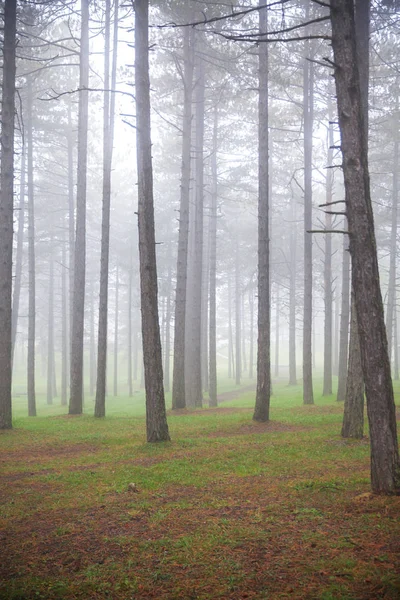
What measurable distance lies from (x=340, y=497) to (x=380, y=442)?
932mm

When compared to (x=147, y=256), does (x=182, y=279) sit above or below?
above

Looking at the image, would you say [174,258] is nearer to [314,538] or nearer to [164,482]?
[164,482]

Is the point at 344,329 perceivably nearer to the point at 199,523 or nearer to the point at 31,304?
the point at 31,304

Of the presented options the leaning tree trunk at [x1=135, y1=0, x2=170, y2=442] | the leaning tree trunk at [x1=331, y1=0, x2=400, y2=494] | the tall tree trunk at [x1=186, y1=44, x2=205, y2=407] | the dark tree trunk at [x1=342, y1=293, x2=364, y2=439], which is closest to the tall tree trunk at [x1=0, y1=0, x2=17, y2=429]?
the leaning tree trunk at [x1=135, y1=0, x2=170, y2=442]

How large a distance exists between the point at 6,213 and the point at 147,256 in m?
5.50

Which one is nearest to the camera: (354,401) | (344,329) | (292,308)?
(354,401)

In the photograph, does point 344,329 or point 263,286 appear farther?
point 344,329

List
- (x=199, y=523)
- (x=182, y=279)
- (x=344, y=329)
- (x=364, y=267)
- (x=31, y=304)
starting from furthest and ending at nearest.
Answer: (x=31, y=304)
(x=344, y=329)
(x=182, y=279)
(x=364, y=267)
(x=199, y=523)

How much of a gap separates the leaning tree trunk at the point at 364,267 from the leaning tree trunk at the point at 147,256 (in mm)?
5033

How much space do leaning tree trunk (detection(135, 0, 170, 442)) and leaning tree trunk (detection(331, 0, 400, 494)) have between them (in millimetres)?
5033

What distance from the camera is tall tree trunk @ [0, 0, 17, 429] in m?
13.0

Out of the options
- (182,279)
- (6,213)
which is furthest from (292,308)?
(6,213)

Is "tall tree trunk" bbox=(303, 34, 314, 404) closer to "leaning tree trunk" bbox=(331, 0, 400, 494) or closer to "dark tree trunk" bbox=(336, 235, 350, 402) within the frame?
"dark tree trunk" bbox=(336, 235, 350, 402)

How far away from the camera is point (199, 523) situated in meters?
5.52
